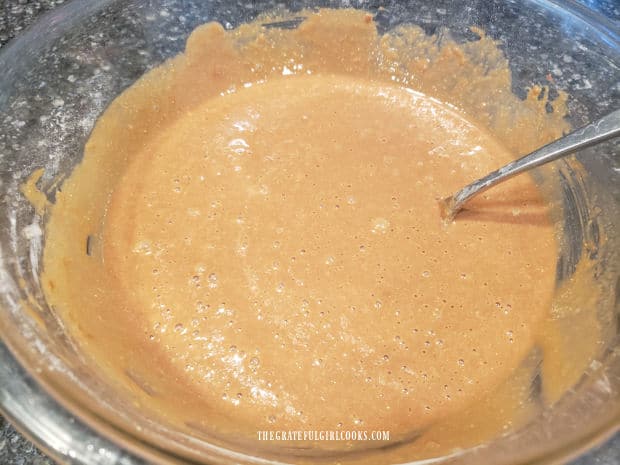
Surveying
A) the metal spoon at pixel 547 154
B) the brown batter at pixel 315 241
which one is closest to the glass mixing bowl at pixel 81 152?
the brown batter at pixel 315 241

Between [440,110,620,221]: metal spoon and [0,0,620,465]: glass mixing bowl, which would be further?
[440,110,620,221]: metal spoon

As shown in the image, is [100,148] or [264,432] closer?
[264,432]

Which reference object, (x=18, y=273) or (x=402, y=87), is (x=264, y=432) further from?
(x=402, y=87)

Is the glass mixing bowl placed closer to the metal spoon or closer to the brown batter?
the brown batter

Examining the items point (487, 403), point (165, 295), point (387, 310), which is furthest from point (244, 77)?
point (487, 403)

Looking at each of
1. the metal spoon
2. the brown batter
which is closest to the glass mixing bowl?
the brown batter

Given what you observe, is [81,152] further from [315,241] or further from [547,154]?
[547,154]
